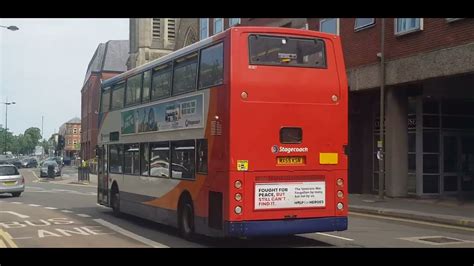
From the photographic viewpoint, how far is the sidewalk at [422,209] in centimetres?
1542

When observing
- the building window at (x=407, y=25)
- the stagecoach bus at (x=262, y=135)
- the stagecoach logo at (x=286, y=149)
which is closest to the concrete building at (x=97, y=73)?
the building window at (x=407, y=25)

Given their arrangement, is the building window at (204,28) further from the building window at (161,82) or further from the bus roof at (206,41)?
the building window at (161,82)

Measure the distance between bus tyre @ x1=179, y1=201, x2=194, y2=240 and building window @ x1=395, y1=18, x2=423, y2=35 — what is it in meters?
12.2

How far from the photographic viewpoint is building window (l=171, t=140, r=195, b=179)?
37.1ft

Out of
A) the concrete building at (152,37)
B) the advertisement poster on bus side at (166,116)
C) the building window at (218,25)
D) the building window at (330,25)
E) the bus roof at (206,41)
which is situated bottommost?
the advertisement poster on bus side at (166,116)

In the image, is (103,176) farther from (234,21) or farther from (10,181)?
(234,21)

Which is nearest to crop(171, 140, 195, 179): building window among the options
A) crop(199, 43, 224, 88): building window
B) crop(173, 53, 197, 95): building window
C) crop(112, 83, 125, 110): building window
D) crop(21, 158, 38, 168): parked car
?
crop(173, 53, 197, 95): building window

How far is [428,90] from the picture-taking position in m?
22.0

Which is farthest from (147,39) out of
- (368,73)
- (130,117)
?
(130,117)

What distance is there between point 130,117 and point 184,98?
11.7 ft

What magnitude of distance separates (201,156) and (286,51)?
8.21 ft

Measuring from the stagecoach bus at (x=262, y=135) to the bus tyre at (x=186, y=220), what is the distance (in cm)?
2

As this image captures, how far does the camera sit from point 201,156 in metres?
10.8
